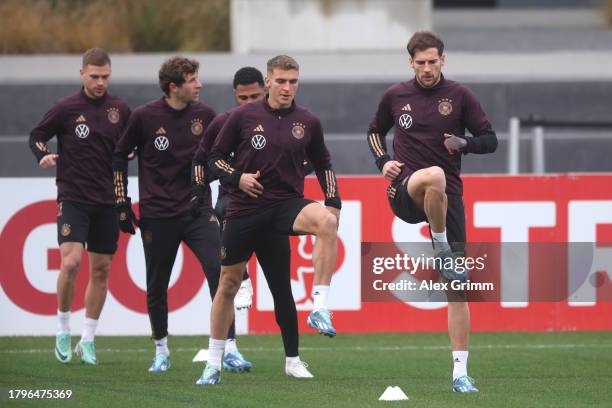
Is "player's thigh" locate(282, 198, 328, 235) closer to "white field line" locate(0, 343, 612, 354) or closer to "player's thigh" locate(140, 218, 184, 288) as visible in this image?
"player's thigh" locate(140, 218, 184, 288)

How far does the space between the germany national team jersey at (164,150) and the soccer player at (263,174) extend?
0.93 m

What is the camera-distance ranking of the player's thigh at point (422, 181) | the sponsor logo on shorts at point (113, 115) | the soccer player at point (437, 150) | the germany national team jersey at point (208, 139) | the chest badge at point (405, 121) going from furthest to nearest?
the sponsor logo on shorts at point (113, 115)
the germany national team jersey at point (208, 139)
the chest badge at point (405, 121)
the soccer player at point (437, 150)
the player's thigh at point (422, 181)

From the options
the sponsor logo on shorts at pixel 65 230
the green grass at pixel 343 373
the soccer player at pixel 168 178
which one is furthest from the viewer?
the sponsor logo on shorts at pixel 65 230

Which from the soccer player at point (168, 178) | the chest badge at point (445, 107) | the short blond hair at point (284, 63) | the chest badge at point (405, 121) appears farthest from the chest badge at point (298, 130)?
the soccer player at point (168, 178)

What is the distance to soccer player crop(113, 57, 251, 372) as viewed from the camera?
1056 centimetres

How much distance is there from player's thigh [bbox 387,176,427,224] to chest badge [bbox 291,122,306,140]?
0.72 m

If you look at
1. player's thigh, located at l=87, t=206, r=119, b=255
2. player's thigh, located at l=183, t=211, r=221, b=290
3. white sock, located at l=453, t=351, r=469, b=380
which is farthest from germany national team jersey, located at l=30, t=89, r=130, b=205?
white sock, located at l=453, t=351, r=469, b=380

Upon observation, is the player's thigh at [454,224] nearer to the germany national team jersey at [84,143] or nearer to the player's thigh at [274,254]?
the player's thigh at [274,254]

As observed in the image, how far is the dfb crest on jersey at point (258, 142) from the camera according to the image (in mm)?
9547

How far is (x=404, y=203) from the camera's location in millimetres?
9492

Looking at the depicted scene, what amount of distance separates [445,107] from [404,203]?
2.33 ft

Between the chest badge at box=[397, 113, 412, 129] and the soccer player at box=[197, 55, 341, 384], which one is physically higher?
the chest badge at box=[397, 113, 412, 129]

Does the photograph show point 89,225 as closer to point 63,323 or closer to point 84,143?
point 84,143

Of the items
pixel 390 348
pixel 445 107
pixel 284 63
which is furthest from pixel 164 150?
pixel 390 348
